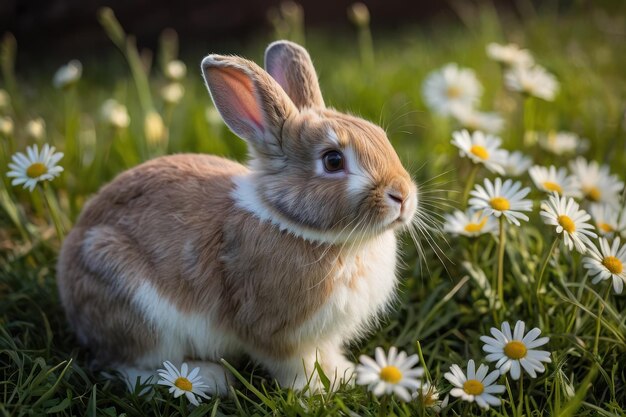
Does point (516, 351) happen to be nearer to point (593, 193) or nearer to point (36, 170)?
point (593, 193)

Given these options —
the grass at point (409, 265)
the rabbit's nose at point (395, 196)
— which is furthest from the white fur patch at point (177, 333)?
the rabbit's nose at point (395, 196)

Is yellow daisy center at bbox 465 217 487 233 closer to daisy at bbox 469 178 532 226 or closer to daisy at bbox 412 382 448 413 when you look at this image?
daisy at bbox 469 178 532 226

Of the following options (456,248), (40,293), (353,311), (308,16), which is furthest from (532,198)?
(308,16)

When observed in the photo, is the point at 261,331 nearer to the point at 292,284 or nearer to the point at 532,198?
the point at 292,284

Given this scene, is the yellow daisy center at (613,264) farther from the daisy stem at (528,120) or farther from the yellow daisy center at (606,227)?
the daisy stem at (528,120)

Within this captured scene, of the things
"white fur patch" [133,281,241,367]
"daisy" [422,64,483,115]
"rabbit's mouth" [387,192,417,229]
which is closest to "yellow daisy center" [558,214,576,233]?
"rabbit's mouth" [387,192,417,229]

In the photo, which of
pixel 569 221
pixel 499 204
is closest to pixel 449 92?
pixel 499 204
